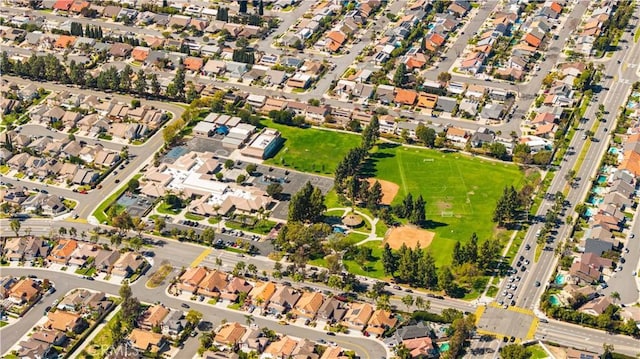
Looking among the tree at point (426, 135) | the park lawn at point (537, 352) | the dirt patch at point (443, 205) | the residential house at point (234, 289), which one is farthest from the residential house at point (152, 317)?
the tree at point (426, 135)

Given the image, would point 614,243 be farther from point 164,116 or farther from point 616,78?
point 164,116

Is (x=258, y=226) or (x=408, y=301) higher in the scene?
(x=408, y=301)

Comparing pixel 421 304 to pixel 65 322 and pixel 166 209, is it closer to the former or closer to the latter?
pixel 166 209

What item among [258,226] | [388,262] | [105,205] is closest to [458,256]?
[388,262]

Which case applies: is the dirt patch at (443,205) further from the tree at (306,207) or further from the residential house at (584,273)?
the residential house at (584,273)

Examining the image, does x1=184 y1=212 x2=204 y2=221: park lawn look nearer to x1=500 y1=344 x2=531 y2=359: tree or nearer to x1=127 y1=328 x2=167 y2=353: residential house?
x1=127 y1=328 x2=167 y2=353: residential house
